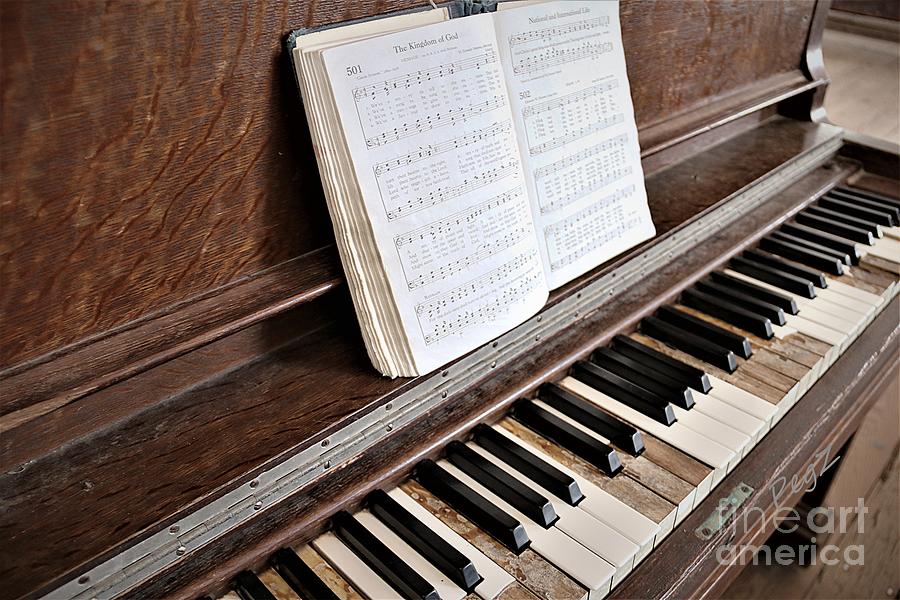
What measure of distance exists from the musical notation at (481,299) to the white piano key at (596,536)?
26 centimetres

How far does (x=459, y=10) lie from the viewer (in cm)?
119

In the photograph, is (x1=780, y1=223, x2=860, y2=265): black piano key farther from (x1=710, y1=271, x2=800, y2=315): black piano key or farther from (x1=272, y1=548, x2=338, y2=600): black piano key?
(x1=272, y1=548, x2=338, y2=600): black piano key

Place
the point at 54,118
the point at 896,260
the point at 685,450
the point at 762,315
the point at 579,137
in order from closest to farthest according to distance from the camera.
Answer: the point at 54,118
the point at 685,450
the point at 579,137
the point at 762,315
the point at 896,260

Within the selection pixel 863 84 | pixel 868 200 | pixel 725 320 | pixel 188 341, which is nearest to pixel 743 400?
pixel 725 320

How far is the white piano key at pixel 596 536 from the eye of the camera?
1079 millimetres

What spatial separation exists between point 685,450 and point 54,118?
98cm

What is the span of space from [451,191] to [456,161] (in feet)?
0.14

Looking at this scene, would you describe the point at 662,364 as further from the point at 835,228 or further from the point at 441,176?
the point at 835,228

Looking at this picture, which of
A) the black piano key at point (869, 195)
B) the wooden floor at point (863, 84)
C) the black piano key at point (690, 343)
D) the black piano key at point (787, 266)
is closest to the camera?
the black piano key at point (690, 343)

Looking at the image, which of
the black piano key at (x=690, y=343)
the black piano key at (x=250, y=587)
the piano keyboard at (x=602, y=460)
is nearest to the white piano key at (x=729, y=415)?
the piano keyboard at (x=602, y=460)

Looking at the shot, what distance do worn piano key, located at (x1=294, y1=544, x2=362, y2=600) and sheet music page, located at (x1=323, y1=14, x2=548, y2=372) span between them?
0.97 ft

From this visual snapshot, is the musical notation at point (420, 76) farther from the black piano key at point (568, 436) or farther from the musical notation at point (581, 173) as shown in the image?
the black piano key at point (568, 436)

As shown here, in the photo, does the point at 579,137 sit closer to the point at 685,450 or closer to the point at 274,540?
the point at 685,450

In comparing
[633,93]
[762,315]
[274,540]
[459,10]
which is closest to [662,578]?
[274,540]
